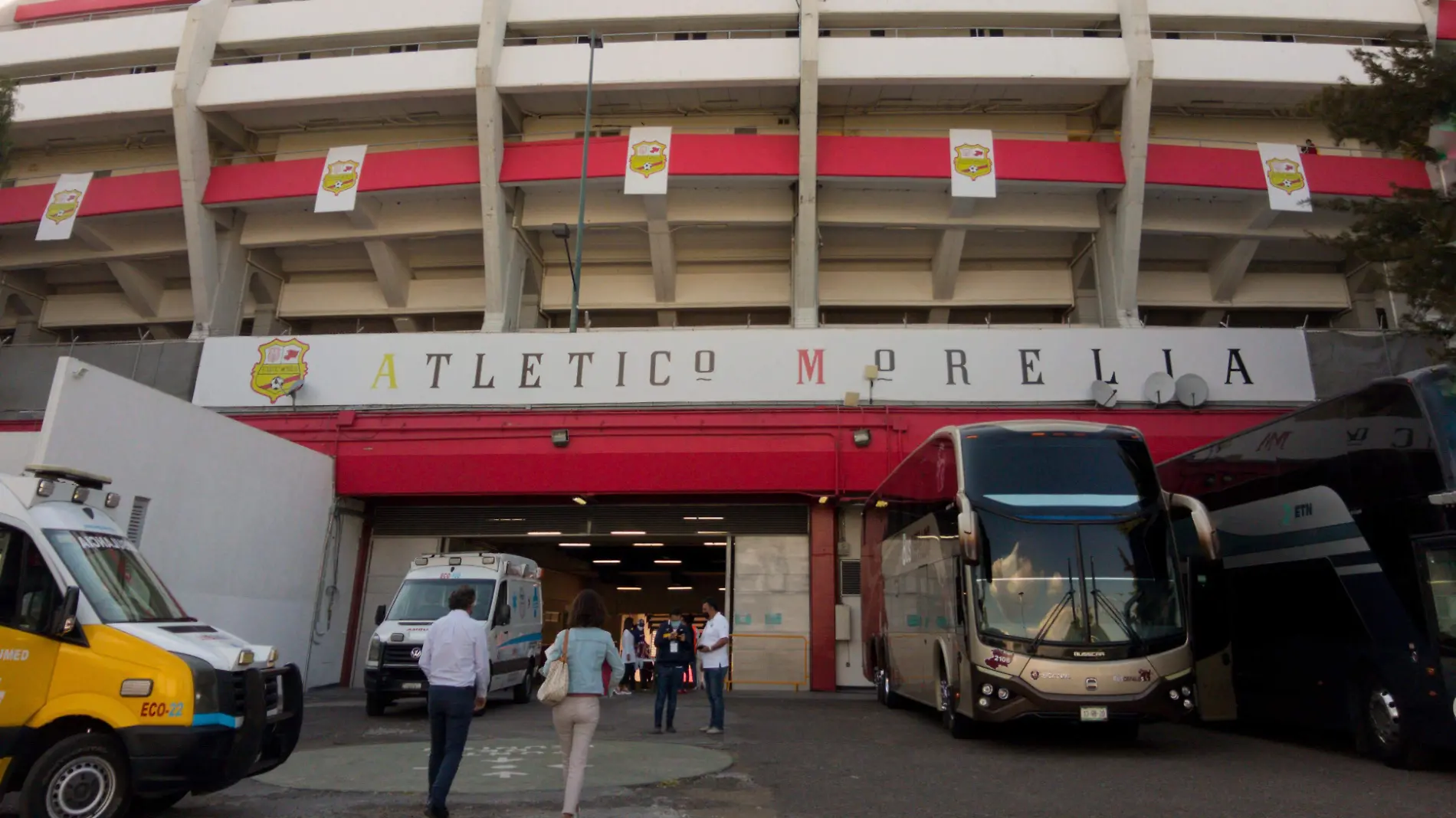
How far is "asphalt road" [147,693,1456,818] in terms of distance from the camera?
→ 6605 mm

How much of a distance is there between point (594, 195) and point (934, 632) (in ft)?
44.4

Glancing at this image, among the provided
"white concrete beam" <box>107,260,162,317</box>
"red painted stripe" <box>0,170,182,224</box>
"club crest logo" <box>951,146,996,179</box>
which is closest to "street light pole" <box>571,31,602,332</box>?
"club crest logo" <box>951,146,996,179</box>

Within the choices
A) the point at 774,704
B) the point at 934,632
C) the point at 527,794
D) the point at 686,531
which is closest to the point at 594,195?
the point at 686,531

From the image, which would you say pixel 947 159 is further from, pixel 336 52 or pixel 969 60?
pixel 336 52

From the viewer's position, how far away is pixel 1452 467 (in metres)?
7.87

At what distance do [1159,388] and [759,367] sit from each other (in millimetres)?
7677

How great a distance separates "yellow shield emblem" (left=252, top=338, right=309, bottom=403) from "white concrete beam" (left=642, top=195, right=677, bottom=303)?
791cm

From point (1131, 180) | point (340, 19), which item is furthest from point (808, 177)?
point (340, 19)

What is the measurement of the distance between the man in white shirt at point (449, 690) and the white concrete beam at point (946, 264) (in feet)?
53.6

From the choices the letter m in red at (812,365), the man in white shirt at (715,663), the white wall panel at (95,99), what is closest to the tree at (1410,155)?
the letter m in red at (812,365)

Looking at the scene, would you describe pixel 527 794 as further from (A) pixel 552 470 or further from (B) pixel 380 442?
(B) pixel 380 442

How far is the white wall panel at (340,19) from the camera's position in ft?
66.3

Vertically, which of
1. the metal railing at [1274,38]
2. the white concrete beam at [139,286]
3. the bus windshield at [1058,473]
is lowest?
the bus windshield at [1058,473]

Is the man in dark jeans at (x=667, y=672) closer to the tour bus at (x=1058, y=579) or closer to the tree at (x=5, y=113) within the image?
the tour bus at (x=1058, y=579)
